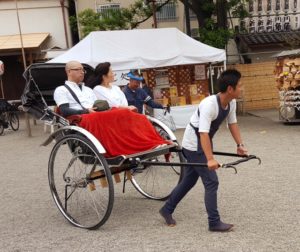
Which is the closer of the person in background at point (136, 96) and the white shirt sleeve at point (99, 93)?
the white shirt sleeve at point (99, 93)

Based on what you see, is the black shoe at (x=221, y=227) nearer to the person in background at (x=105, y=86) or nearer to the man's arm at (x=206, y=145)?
the man's arm at (x=206, y=145)

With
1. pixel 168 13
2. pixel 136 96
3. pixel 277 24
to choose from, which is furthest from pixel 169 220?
pixel 168 13

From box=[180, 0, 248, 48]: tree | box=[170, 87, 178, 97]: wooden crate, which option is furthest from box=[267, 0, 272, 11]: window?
box=[170, 87, 178, 97]: wooden crate

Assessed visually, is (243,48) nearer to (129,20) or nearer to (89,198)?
(129,20)

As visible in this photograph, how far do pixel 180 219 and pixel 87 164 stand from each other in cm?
108

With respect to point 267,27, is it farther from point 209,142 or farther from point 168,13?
point 209,142

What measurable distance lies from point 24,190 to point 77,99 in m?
2.06

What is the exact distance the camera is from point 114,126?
13.8 feet

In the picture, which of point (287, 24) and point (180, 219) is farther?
point (287, 24)

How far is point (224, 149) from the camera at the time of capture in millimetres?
8203

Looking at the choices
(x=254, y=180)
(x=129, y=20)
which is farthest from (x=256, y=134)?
(x=129, y=20)

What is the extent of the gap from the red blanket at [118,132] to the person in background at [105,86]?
569mm

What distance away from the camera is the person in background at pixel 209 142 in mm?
3598

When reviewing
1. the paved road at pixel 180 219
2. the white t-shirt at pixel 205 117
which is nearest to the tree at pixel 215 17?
the paved road at pixel 180 219
